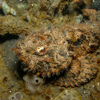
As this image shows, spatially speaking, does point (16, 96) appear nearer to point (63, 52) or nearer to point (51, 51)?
point (51, 51)

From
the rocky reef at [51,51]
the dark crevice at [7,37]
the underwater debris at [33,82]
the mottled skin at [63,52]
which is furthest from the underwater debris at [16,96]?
the dark crevice at [7,37]

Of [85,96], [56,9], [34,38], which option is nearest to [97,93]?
[85,96]

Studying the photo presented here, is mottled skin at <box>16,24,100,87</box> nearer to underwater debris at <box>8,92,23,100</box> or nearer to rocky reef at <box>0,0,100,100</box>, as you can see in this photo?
rocky reef at <box>0,0,100,100</box>

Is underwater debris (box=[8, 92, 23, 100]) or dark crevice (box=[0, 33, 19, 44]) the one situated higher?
dark crevice (box=[0, 33, 19, 44])

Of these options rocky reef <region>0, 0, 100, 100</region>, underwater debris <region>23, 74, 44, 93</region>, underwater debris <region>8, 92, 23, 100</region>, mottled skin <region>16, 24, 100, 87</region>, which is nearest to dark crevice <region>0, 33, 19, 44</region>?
rocky reef <region>0, 0, 100, 100</region>

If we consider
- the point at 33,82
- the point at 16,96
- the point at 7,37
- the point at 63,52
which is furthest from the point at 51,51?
the point at 7,37

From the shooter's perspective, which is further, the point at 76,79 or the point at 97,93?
the point at 76,79

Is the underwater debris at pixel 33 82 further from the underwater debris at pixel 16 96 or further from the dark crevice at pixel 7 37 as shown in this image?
the dark crevice at pixel 7 37

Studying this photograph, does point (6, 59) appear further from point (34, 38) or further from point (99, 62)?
point (99, 62)
